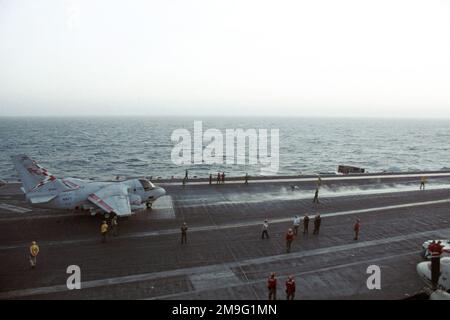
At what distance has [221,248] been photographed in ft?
75.8

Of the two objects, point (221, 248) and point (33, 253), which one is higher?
point (33, 253)

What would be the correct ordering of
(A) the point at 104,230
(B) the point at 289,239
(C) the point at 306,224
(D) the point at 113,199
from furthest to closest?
1. (D) the point at 113,199
2. (C) the point at 306,224
3. (A) the point at 104,230
4. (B) the point at 289,239

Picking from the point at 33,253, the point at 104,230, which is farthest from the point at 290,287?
the point at 33,253

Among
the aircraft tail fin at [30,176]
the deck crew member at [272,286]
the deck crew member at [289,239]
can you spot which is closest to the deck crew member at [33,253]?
the aircraft tail fin at [30,176]

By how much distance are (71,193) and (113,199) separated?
10.6 feet

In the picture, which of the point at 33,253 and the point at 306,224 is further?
the point at 306,224

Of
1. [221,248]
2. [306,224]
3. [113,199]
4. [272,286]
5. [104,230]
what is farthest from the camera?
[113,199]

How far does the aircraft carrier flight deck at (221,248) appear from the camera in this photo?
58.6 feet

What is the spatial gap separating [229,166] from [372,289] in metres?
67.3

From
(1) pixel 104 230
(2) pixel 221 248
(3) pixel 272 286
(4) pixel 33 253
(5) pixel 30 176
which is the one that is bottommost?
(2) pixel 221 248

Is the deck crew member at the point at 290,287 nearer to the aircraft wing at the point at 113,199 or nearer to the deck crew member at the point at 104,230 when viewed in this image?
the deck crew member at the point at 104,230

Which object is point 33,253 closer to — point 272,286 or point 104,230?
point 104,230
